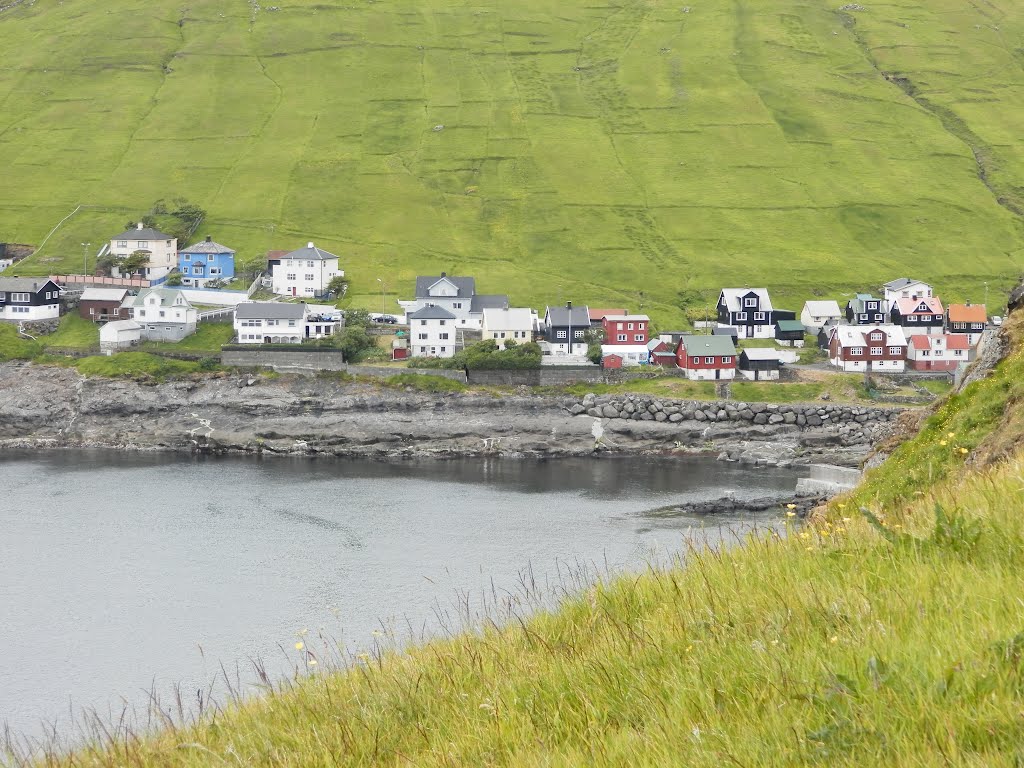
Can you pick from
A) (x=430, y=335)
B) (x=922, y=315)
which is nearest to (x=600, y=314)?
(x=430, y=335)

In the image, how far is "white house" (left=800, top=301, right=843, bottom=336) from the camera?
107812 mm

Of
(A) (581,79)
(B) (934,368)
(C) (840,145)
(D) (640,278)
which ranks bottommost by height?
(B) (934,368)

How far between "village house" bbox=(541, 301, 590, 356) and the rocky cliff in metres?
9.70

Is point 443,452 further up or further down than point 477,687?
further down

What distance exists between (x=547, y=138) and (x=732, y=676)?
499 ft

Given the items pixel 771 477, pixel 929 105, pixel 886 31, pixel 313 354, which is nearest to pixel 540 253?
pixel 313 354

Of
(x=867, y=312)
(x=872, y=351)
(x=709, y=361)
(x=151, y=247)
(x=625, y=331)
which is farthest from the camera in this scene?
(x=151, y=247)

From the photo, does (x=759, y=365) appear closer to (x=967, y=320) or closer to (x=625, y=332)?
(x=625, y=332)

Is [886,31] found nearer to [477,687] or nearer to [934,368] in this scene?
[934,368]

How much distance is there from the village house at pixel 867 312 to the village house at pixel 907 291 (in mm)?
1022

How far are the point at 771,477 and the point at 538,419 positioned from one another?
21.0 m

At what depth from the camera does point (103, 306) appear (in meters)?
106

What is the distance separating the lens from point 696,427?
83000mm

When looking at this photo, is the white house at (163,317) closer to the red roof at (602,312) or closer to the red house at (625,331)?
the red roof at (602,312)
